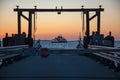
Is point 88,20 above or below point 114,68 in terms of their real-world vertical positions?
above

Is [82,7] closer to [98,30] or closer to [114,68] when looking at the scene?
[98,30]

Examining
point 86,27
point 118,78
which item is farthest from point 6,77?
point 86,27

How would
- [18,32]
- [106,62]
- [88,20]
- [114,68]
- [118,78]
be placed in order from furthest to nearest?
[18,32]
[88,20]
[106,62]
[114,68]
[118,78]

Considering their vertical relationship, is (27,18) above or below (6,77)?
above

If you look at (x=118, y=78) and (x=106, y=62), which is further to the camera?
(x=106, y=62)

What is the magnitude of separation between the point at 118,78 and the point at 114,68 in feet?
13.0

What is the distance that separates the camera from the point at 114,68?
19125 millimetres

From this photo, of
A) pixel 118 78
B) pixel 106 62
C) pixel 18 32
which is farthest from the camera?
pixel 18 32

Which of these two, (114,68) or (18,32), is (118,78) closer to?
(114,68)

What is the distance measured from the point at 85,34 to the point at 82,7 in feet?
7.33

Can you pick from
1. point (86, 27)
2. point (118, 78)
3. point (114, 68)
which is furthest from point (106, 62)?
point (86, 27)

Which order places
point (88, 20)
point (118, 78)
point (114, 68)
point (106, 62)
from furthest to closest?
point (88, 20)
point (106, 62)
point (114, 68)
point (118, 78)

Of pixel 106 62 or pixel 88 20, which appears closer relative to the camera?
pixel 106 62

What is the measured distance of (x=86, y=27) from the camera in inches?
1313
